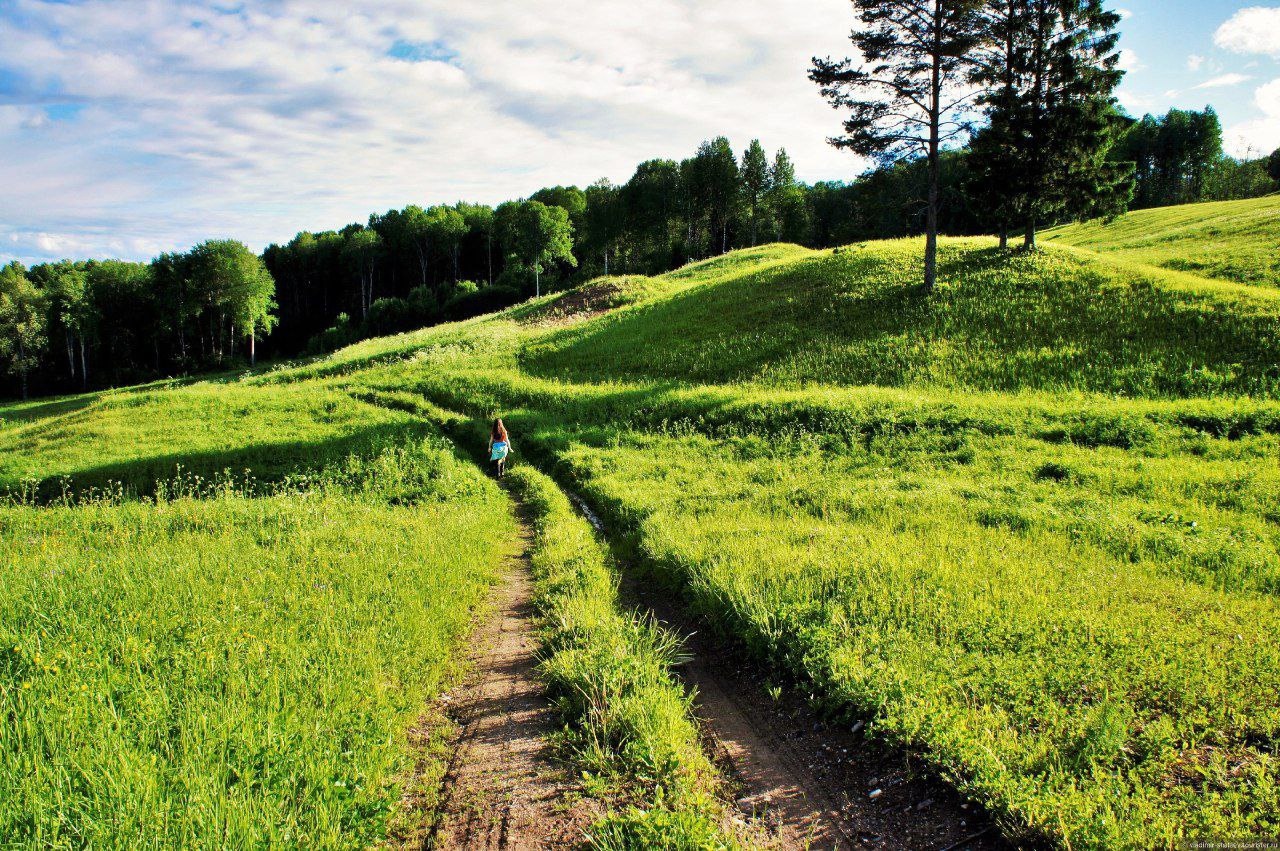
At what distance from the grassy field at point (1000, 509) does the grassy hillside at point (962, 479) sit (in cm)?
4

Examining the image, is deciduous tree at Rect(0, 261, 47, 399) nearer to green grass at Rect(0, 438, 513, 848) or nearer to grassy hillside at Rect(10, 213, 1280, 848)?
grassy hillside at Rect(10, 213, 1280, 848)

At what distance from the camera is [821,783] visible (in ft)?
15.8

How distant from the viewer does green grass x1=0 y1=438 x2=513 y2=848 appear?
12.6 ft

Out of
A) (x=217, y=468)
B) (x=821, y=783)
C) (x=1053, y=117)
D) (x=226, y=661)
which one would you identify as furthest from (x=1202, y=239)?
(x=217, y=468)

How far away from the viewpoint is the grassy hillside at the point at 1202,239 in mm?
27719

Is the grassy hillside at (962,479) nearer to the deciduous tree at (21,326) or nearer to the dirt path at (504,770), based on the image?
the dirt path at (504,770)

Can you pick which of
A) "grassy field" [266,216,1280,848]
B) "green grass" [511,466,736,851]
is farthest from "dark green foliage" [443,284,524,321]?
"green grass" [511,466,736,851]

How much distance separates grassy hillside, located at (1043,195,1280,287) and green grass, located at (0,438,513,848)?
113 ft

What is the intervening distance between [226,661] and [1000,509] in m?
11.1

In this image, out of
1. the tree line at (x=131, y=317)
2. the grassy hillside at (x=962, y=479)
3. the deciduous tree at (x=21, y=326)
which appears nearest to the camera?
the grassy hillside at (x=962, y=479)

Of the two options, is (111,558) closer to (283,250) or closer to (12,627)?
(12,627)

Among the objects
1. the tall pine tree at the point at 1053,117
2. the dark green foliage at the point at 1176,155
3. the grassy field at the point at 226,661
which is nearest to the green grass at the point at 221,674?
the grassy field at the point at 226,661

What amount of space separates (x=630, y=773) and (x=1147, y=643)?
5.34m

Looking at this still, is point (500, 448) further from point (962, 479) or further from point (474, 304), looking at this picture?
point (474, 304)
